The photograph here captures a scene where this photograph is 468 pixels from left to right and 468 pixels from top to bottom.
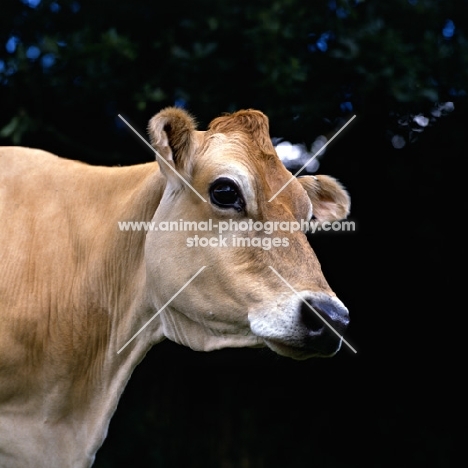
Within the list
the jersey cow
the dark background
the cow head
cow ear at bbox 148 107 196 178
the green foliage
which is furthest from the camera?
the dark background

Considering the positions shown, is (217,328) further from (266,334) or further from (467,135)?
(467,135)

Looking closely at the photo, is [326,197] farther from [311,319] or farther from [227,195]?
[311,319]

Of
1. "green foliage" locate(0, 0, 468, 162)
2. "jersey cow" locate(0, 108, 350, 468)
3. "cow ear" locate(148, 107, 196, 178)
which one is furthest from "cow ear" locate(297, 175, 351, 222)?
"green foliage" locate(0, 0, 468, 162)

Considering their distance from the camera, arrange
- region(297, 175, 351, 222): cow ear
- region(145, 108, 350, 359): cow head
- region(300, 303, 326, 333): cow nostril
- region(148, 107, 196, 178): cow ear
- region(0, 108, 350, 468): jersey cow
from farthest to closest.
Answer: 1. region(297, 175, 351, 222): cow ear
2. region(148, 107, 196, 178): cow ear
3. region(0, 108, 350, 468): jersey cow
4. region(145, 108, 350, 359): cow head
5. region(300, 303, 326, 333): cow nostril

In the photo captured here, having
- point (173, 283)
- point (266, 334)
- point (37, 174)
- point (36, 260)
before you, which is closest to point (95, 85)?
point (37, 174)

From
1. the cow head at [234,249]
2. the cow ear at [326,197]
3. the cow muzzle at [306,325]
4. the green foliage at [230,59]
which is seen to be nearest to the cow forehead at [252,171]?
the cow head at [234,249]

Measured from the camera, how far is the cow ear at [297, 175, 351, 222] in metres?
4.69

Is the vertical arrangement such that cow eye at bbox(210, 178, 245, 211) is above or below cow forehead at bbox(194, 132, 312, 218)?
below

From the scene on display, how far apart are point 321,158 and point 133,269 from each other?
124 inches

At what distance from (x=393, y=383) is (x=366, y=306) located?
2.91 ft

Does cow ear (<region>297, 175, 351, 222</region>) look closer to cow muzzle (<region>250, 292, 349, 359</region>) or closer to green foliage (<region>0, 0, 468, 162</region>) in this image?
cow muzzle (<region>250, 292, 349, 359</region>)

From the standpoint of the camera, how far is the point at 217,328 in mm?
3855

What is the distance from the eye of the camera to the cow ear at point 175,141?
3.84 metres

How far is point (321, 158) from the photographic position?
7.08 m
